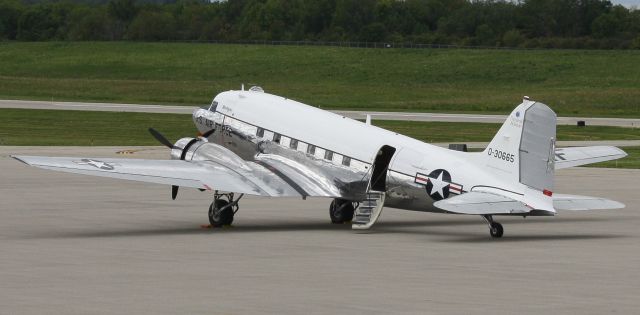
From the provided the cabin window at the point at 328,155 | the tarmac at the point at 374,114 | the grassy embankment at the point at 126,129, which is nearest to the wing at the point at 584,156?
the cabin window at the point at 328,155

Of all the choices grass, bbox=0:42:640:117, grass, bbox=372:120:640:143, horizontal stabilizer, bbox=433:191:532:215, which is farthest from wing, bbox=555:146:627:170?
grass, bbox=0:42:640:117

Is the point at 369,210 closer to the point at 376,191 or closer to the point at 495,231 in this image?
the point at 376,191

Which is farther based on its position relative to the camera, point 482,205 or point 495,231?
point 495,231

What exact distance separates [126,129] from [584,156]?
44208mm

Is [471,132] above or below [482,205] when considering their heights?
below

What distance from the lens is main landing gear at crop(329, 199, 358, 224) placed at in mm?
31578

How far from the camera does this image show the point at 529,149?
1073 inches

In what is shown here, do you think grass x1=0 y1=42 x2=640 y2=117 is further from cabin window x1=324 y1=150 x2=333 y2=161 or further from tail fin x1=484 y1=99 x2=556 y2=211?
tail fin x1=484 y1=99 x2=556 y2=211

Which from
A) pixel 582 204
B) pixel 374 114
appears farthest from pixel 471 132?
pixel 582 204

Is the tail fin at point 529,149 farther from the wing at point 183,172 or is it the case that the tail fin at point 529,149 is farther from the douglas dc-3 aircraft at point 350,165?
the wing at point 183,172

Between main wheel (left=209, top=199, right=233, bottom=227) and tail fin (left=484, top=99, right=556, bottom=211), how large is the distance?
6821mm

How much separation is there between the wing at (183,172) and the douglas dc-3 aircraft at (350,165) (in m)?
0.03

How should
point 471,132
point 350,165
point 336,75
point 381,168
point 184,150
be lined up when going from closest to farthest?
point 381,168
point 350,165
point 184,150
point 471,132
point 336,75

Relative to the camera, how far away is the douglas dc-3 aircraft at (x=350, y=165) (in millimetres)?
27172
